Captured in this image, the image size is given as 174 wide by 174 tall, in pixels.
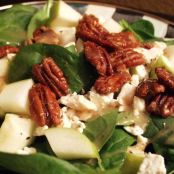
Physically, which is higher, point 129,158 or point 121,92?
point 121,92

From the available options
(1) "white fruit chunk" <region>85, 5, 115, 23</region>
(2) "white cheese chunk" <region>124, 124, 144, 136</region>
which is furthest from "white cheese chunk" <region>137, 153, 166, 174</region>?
(1) "white fruit chunk" <region>85, 5, 115, 23</region>

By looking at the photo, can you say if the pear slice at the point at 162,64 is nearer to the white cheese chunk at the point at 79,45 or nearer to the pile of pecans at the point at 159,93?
the pile of pecans at the point at 159,93

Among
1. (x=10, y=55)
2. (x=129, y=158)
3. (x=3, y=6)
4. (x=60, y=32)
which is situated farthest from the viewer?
(x=3, y=6)

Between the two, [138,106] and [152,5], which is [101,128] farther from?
[152,5]

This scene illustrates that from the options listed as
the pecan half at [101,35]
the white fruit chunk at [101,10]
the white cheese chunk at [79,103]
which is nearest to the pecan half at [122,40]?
the pecan half at [101,35]

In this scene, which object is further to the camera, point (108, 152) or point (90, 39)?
point (90, 39)

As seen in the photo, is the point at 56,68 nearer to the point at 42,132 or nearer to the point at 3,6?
the point at 42,132

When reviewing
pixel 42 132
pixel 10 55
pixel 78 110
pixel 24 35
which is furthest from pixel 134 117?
pixel 24 35
